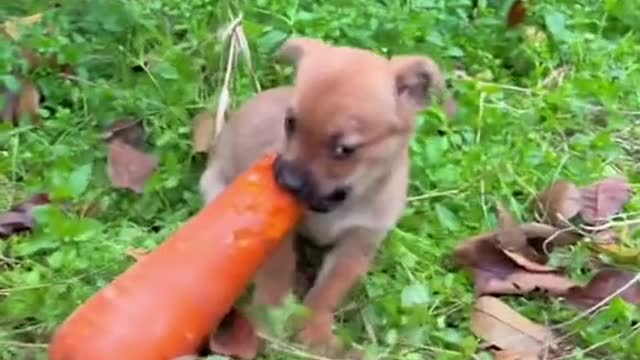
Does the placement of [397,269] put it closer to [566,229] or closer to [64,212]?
[566,229]

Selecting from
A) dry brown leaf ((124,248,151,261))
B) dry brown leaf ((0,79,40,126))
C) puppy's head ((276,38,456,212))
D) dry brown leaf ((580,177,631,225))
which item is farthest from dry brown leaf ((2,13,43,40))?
dry brown leaf ((580,177,631,225))

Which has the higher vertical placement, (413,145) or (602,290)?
(413,145)

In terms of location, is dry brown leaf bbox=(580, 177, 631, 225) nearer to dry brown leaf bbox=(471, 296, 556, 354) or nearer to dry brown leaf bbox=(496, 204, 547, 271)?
dry brown leaf bbox=(496, 204, 547, 271)

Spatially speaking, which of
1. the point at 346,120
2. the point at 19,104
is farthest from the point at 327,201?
the point at 19,104

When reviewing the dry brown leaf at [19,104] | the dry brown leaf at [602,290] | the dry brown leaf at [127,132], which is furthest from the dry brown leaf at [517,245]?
the dry brown leaf at [19,104]

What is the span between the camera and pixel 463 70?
188 inches

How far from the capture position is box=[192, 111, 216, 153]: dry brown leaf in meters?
4.14

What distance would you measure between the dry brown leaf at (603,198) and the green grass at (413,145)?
7cm

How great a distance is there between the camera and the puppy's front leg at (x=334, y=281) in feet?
11.5

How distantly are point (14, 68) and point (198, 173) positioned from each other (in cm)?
60

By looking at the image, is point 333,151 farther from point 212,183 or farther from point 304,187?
point 212,183

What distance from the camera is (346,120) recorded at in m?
3.35

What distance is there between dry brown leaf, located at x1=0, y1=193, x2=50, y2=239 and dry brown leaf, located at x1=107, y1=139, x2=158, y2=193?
0.22m

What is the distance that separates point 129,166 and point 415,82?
0.82 meters
